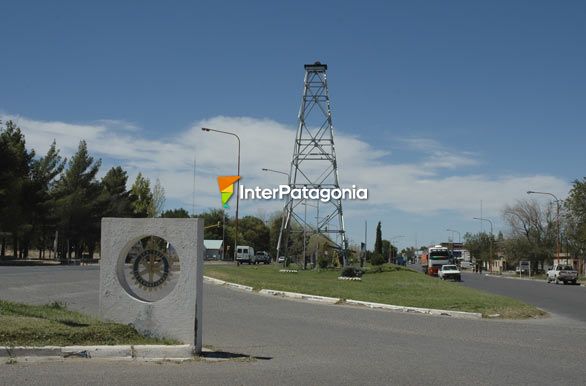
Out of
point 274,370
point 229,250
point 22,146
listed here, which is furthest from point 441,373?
point 229,250

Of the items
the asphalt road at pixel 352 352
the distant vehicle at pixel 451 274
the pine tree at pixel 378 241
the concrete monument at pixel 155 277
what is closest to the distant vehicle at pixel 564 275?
the distant vehicle at pixel 451 274

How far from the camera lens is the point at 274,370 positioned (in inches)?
379

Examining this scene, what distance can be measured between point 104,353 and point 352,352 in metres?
4.23

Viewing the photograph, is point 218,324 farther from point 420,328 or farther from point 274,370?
point 274,370

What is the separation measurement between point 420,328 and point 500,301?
29.8 feet

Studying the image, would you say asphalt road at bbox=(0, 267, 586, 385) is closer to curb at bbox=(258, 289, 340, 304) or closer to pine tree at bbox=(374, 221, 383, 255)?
curb at bbox=(258, 289, 340, 304)

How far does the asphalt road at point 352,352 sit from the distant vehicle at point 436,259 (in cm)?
4921

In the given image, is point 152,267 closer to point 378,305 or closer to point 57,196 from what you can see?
point 378,305

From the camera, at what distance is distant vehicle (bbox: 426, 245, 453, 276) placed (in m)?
68.5

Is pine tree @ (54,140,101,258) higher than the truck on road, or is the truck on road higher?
pine tree @ (54,140,101,258)

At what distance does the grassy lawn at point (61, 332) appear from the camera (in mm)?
10125

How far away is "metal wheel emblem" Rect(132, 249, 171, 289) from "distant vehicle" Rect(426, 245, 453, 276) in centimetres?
5925

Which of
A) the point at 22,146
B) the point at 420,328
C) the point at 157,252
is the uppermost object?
the point at 22,146

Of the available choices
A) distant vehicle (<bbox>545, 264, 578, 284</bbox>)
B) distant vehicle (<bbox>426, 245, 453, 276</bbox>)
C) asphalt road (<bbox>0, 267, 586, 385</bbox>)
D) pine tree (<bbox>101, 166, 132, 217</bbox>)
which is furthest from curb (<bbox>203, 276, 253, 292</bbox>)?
pine tree (<bbox>101, 166, 132, 217</bbox>)
